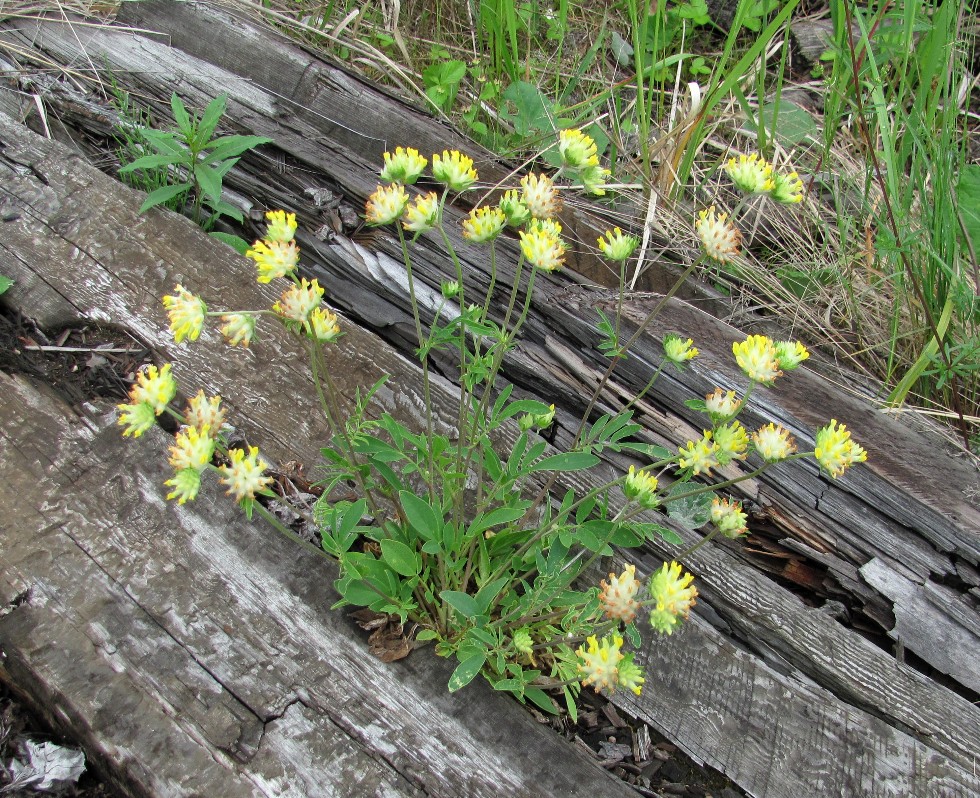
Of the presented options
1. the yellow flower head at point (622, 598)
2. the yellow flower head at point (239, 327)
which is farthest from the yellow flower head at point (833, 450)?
the yellow flower head at point (239, 327)

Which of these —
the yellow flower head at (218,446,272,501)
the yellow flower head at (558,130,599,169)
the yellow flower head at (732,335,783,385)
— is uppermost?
the yellow flower head at (558,130,599,169)

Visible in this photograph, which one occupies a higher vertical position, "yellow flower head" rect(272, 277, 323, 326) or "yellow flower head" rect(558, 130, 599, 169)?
"yellow flower head" rect(558, 130, 599, 169)

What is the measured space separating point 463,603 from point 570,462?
0.32m

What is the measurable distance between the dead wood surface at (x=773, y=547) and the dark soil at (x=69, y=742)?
5 centimetres

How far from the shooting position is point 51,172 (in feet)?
7.27

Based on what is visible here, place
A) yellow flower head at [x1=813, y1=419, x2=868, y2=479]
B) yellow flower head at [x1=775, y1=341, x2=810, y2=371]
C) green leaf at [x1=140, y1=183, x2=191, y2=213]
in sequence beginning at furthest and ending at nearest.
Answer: green leaf at [x1=140, y1=183, x2=191, y2=213] < yellow flower head at [x1=775, y1=341, x2=810, y2=371] < yellow flower head at [x1=813, y1=419, x2=868, y2=479]

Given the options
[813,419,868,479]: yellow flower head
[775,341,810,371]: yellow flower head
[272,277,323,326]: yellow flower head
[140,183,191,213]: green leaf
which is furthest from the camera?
[140,183,191,213]: green leaf

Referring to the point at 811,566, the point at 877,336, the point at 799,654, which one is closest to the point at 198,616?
the point at 799,654

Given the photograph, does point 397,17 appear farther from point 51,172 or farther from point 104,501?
point 104,501

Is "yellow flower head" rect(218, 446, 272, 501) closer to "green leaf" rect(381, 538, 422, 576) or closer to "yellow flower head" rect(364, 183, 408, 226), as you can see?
"green leaf" rect(381, 538, 422, 576)

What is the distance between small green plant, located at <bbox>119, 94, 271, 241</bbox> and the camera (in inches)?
82.2

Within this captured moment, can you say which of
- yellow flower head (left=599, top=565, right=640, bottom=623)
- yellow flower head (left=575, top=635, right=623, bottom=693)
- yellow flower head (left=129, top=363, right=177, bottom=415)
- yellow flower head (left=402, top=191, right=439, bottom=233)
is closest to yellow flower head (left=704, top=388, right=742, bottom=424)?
yellow flower head (left=599, top=565, right=640, bottom=623)

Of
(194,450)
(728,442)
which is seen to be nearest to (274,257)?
(194,450)

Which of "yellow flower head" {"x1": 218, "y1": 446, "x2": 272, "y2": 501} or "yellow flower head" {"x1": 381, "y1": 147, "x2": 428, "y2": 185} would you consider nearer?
"yellow flower head" {"x1": 218, "y1": 446, "x2": 272, "y2": 501}
